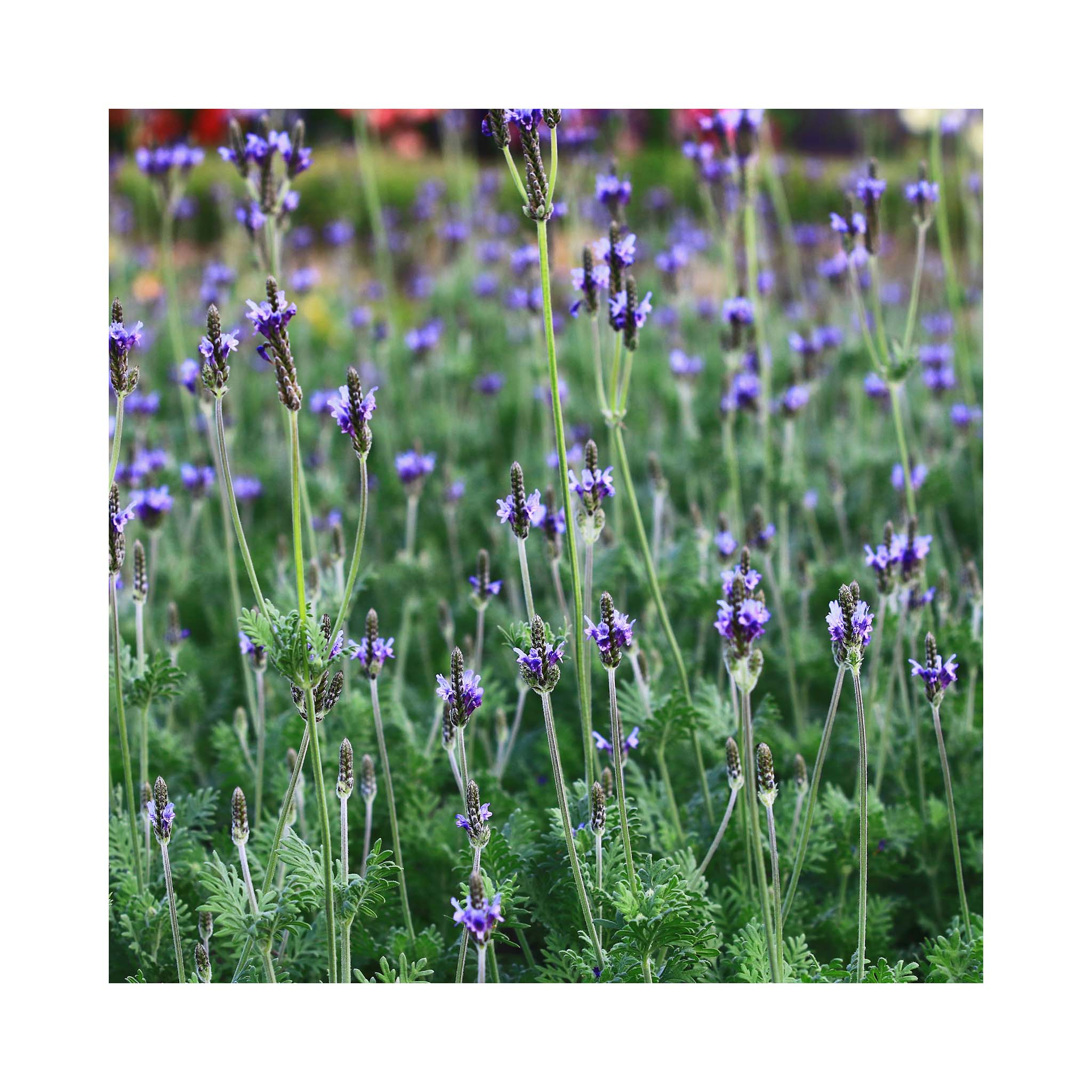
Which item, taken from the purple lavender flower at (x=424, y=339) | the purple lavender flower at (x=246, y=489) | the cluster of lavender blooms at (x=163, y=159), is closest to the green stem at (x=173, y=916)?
the purple lavender flower at (x=246, y=489)

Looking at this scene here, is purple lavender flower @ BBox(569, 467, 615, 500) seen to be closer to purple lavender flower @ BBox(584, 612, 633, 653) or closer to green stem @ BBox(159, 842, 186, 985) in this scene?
purple lavender flower @ BBox(584, 612, 633, 653)

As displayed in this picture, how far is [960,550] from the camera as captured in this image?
2738 millimetres

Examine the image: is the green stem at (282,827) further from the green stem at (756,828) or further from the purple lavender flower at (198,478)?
the purple lavender flower at (198,478)

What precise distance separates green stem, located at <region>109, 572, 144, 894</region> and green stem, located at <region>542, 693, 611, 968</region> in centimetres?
59

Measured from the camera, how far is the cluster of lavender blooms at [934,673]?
4.84 ft

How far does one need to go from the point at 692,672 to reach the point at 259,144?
1.24m

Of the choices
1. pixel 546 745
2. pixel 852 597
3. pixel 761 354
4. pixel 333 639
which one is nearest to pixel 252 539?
pixel 546 745

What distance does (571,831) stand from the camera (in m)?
1.35

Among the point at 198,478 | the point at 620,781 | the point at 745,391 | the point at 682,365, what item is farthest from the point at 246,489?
the point at 620,781

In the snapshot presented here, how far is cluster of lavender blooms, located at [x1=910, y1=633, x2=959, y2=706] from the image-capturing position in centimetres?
148

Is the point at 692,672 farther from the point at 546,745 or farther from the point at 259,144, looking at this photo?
the point at 259,144

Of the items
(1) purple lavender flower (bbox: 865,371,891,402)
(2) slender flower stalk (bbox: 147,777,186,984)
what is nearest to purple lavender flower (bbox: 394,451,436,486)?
(2) slender flower stalk (bbox: 147,777,186,984)

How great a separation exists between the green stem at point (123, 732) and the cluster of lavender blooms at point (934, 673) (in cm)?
108

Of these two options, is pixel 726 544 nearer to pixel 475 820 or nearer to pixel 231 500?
pixel 475 820
